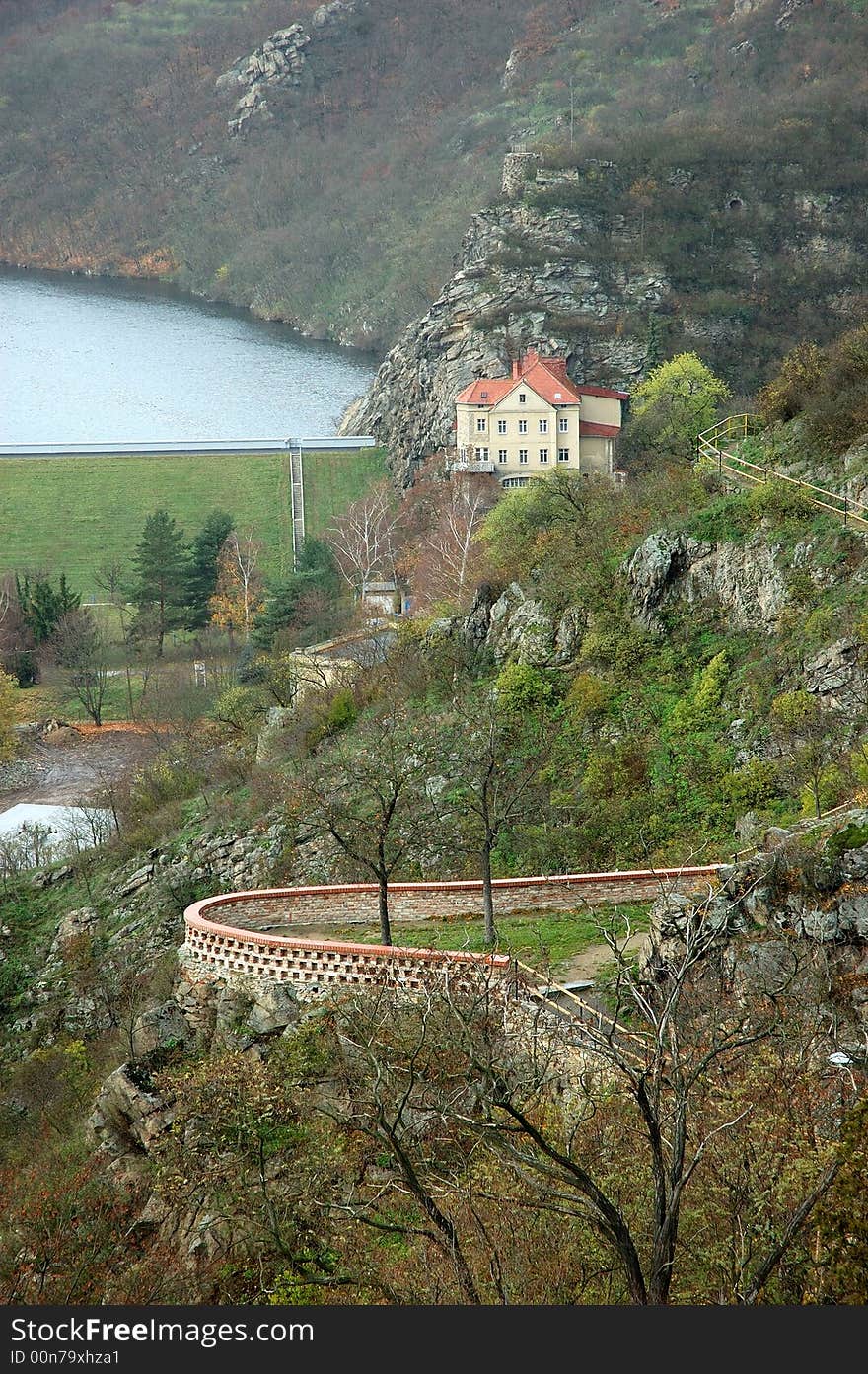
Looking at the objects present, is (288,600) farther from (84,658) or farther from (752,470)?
(752,470)

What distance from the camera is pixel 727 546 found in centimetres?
2584

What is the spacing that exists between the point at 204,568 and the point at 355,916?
39.9 metres

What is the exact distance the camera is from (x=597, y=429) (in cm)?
5397

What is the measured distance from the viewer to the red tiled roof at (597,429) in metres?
53.8

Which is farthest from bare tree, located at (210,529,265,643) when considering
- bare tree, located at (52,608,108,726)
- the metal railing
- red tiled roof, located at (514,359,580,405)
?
the metal railing

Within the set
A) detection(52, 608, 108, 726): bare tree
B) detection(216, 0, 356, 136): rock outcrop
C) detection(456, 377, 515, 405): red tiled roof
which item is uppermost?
detection(216, 0, 356, 136): rock outcrop

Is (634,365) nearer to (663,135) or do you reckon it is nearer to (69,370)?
(663,135)

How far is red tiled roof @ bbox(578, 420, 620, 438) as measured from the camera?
53.8 metres

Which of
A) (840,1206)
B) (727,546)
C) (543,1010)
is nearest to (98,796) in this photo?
(727,546)

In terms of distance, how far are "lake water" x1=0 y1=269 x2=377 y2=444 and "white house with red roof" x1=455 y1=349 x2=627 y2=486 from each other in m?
25.2

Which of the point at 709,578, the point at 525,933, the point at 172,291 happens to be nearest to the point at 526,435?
the point at 709,578

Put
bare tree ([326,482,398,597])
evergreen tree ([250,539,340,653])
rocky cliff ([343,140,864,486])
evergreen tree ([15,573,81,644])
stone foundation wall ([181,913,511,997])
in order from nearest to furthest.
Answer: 1. stone foundation wall ([181,913,511,997])
2. evergreen tree ([250,539,340,653])
3. evergreen tree ([15,573,81,644])
4. bare tree ([326,482,398,597])
5. rocky cliff ([343,140,864,486])

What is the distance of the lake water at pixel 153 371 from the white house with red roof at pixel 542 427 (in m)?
25.2

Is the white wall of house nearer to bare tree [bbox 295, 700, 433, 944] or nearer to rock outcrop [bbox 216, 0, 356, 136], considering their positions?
bare tree [bbox 295, 700, 433, 944]
